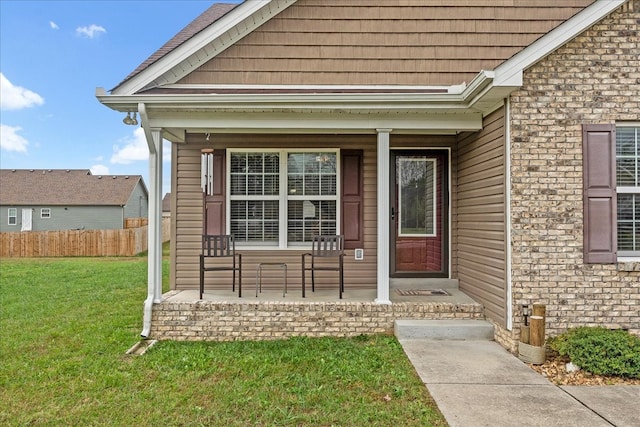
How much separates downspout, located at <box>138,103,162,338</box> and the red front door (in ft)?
10.6

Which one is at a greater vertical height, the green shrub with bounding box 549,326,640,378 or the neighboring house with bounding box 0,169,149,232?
the neighboring house with bounding box 0,169,149,232

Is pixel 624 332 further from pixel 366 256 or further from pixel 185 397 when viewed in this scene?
pixel 185 397

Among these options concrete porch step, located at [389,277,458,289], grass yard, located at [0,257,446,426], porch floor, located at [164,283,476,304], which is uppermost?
concrete porch step, located at [389,277,458,289]

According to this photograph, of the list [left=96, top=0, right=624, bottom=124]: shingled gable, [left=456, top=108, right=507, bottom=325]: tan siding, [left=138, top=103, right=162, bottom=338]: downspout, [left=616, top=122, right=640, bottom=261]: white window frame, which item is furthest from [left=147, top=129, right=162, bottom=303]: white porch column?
[left=616, top=122, right=640, bottom=261]: white window frame

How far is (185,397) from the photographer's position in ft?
10.1

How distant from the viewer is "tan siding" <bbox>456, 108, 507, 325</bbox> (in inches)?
164

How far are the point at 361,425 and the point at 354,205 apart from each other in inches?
130

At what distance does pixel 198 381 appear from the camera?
3.37 meters

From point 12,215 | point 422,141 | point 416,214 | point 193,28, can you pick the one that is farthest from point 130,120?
point 12,215

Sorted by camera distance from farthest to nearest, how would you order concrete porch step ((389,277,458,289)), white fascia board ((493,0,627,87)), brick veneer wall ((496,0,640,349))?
concrete porch step ((389,277,458,289)) < brick veneer wall ((496,0,640,349)) < white fascia board ((493,0,627,87))

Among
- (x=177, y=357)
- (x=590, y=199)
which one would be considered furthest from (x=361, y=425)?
(x=590, y=199)

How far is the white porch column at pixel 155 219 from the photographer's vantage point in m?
4.53

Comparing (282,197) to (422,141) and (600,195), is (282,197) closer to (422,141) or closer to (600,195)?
(422,141)

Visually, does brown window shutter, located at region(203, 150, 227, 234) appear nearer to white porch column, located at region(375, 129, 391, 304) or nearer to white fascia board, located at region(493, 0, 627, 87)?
white porch column, located at region(375, 129, 391, 304)
